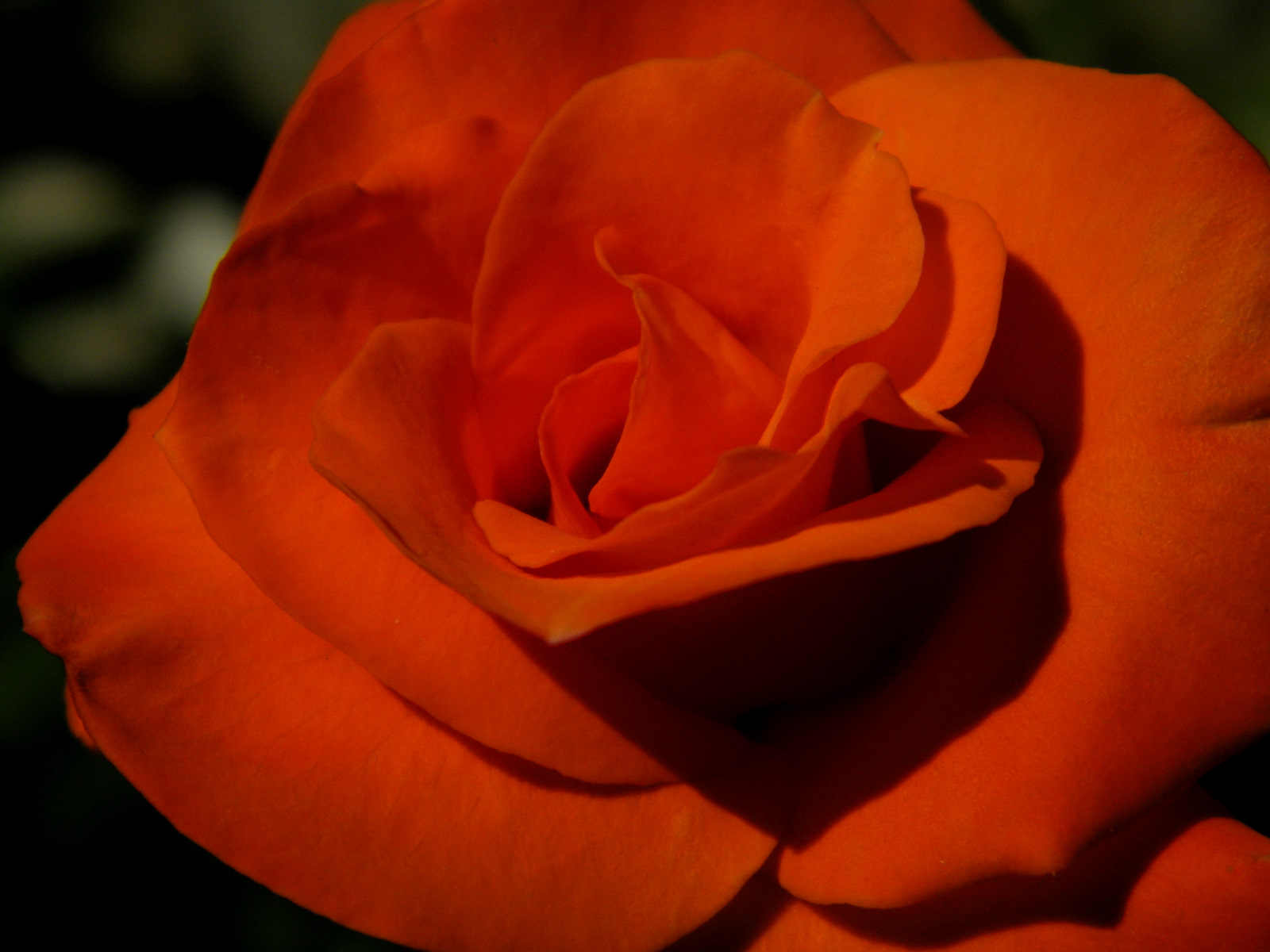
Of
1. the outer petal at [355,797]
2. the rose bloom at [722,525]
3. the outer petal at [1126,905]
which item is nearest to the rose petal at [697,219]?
the rose bloom at [722,525]

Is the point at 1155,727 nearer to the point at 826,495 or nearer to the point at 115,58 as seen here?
the point at 826,495

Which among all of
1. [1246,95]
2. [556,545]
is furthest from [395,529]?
[1246,95]

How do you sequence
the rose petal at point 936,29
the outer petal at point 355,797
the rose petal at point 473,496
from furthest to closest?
the rose petal at point 936,29 < the outer petal at point 355,797 < the rose petal at point 473,496

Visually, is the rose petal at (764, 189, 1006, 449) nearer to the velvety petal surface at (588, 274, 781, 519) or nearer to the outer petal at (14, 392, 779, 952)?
the velvety petal surface at (588, 274, 781, 519)

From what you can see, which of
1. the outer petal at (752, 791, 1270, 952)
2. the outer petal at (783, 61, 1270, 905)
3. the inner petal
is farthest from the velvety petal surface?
the outer petal at (752, 791, 1270, 952)

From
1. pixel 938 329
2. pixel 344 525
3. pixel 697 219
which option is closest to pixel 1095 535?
pixel 938 329

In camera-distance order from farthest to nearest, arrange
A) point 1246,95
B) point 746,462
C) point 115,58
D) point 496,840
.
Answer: point 115,58, point 1246,95, point 496,840, point 746,462

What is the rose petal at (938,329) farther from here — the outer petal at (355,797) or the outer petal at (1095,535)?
the outer petal at (355,797)

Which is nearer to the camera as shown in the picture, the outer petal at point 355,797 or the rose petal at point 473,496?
the rose petal at point 473,496
